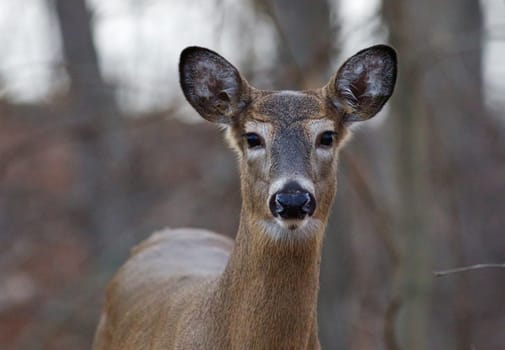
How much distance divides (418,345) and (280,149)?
4503 mm

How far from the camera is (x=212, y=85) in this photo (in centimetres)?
626

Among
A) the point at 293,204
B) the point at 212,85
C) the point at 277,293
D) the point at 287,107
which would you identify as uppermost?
the point at 212,85

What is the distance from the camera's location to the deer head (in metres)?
5.44

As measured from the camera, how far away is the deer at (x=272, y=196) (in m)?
5.60

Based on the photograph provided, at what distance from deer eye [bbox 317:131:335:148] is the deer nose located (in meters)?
0.58

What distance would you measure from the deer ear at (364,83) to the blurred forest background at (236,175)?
197cm

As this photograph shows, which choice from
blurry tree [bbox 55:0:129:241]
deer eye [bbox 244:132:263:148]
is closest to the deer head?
deer eye [bbox 244:132:263:148]

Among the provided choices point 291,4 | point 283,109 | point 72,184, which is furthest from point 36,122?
point 283,109

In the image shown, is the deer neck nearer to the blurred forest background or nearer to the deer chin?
the deer chin

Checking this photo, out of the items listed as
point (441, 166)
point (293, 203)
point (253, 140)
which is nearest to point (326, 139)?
point (253, 140)

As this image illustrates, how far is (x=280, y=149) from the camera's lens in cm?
558

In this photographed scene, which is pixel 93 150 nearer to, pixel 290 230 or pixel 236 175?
pixel 236 175

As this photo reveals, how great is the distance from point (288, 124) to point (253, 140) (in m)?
0.23

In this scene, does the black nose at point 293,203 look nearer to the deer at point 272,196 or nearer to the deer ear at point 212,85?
the deer at point 272,196
